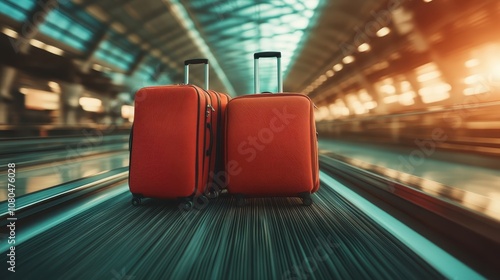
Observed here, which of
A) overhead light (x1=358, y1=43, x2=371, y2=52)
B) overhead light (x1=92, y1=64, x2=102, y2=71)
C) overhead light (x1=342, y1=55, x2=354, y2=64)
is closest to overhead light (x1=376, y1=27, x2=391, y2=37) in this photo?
overhead light (x1=358, y1=43, x2=371, y2=52)

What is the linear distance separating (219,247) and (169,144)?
2.65ft

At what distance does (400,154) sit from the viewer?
12.6 ft

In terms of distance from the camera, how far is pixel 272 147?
1.80 metres

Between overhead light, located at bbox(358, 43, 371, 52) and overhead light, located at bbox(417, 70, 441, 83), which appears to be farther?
overhead light, located at bbox(358, 43, 371, 52)

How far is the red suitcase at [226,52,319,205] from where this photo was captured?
1.77 meters

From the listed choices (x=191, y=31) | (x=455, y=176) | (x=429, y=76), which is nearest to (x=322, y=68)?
(x=191, y=31)

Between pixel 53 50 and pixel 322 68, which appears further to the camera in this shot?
pixel 322 68

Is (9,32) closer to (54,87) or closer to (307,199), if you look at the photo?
(54,87)

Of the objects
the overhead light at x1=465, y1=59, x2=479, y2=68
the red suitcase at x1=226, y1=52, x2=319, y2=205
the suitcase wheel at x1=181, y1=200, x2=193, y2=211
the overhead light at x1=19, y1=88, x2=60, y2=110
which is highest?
the overhead light at x1=465, y1=59, x2=479, y2=68

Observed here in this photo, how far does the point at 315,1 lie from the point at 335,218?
12.2 ft

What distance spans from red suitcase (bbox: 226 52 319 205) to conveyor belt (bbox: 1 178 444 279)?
159 millimetres

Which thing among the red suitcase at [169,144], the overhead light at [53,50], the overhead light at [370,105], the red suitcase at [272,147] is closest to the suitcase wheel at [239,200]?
the red suitcase at [272,147]

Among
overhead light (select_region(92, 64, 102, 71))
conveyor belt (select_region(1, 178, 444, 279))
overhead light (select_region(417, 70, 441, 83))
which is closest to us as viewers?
conveyor belt (select_region(1, 178, 444, 279))

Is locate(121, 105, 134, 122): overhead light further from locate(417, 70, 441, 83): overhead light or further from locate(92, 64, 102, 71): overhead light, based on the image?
locate(417, 70, 441, 83): overhead light
